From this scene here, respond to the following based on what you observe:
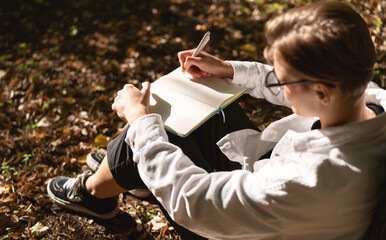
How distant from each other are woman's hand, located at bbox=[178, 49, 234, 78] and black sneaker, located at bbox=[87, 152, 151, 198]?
3.41 feet

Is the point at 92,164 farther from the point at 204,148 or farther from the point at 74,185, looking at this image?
the point at 204,148

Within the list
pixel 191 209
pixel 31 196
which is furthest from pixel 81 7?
pixel 191 209

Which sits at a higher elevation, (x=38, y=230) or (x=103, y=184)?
(x=103, y=184)

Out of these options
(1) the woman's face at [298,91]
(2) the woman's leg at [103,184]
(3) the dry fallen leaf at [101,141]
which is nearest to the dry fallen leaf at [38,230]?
(2) the woman's leg at [103,184]

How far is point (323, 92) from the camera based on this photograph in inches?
42.8

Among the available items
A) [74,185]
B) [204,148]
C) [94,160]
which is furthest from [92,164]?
[204,148]

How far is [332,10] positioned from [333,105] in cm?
29

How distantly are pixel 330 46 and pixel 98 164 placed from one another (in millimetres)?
2018

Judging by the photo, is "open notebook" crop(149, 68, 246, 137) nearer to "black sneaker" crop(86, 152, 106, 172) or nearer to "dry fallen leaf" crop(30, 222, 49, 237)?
"black sneaker" crop(86, 152, 106, 172)

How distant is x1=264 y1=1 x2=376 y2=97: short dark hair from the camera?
3.33ft

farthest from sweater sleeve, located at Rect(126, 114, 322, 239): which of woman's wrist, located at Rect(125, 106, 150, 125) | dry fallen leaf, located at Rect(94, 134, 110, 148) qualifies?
dry fallen leaf, located at Rect(94, 134, 110, 148)

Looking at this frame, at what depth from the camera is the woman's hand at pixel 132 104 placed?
149 centimetres

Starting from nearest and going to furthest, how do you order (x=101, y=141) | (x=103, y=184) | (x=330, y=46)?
(x=330, y=46), (x=103, y=184), (x=101, y=141)

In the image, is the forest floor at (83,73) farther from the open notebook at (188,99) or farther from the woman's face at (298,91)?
the woman's face at (298,91)
